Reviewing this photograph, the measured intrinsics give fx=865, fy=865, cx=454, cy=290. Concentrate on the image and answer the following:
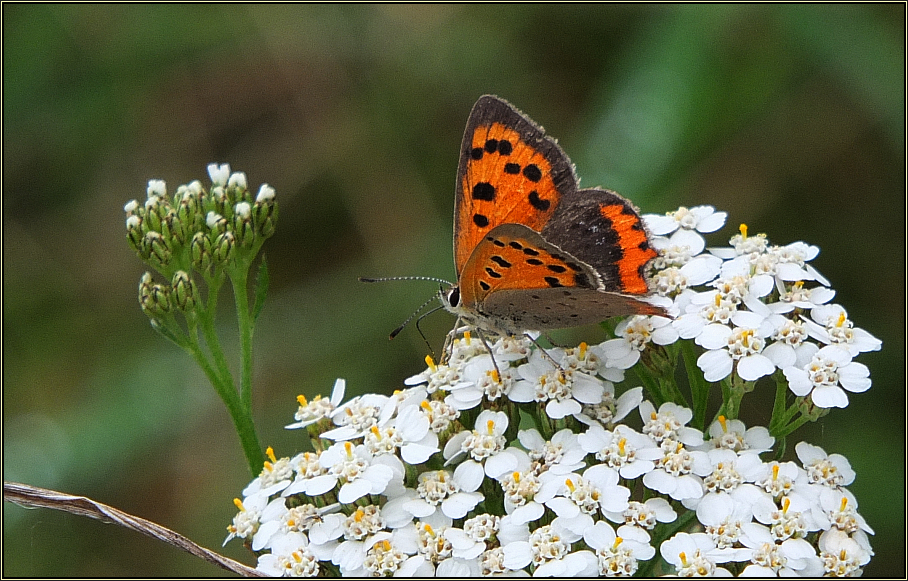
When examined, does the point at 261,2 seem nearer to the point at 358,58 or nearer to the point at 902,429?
the point at 358,58

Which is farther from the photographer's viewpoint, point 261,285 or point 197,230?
point 197,230

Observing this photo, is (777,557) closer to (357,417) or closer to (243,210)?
(357,417)

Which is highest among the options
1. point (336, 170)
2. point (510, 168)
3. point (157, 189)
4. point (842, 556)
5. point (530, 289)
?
point (336, 170)

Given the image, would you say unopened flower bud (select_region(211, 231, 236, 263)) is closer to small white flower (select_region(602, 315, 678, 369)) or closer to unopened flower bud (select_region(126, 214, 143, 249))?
unopened flower bud (select_region(126, 214, 143, 249))

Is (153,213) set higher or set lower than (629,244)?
higher

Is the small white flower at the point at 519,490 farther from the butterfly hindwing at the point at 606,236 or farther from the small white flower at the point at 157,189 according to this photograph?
the small white flower at the point at 157,189

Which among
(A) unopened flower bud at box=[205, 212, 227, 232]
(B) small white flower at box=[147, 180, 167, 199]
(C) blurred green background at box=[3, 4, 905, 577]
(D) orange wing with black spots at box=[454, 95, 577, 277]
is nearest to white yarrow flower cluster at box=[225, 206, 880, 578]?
(D) orange wing with black spots at box=[454, 95, 577, 277]

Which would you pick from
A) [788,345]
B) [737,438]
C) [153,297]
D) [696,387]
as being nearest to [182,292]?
[153,297]

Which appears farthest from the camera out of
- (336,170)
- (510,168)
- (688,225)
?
(336,170)
